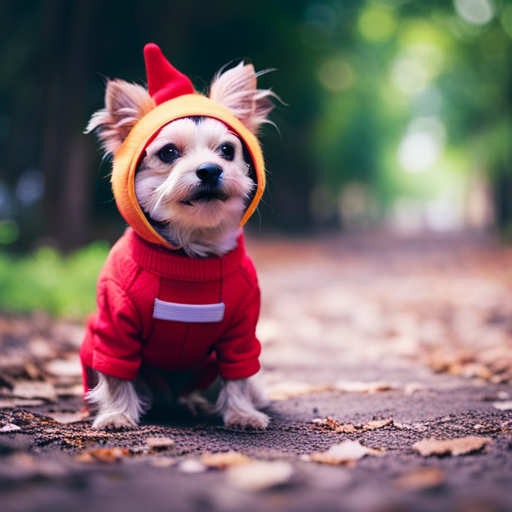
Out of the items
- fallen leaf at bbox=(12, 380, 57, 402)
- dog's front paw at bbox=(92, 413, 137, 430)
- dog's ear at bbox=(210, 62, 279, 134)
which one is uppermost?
dog's ear at bbox=(210, 62, 279, 134)

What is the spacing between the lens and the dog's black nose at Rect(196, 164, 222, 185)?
2561 millimetres

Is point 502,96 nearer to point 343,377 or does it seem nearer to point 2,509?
point 343,377

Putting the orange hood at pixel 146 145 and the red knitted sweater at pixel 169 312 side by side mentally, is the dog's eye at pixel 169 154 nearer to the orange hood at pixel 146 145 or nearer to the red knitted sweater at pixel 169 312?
the orange hood at pixel 146 145

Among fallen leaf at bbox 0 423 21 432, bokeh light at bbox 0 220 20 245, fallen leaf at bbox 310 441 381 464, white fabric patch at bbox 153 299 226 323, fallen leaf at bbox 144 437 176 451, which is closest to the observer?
fallen leaf at bbox 310 441 381 464

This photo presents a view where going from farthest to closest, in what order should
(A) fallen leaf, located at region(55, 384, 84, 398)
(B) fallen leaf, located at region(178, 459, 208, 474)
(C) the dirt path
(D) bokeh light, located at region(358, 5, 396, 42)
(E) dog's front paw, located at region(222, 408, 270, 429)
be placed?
1. (D) bokeh light, located at region(358, 5, 396, 42)
2. (A) fallen leaf, located at region(55, 384, 84, 398)
3. (E) dog's front paw, located at region(222, 408, 270, 429)
4. (B) fallen leaf, located at region(178, 459, 208, 474)
5. (C) the dirt path

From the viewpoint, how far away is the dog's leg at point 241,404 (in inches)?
108

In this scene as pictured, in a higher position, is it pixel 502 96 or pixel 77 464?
pixel 502 96

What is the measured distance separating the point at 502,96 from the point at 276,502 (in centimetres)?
1793

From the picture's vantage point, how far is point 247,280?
2.84 meters

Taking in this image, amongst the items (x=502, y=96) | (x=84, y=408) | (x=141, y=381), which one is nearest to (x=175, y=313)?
(x=141, y=381)

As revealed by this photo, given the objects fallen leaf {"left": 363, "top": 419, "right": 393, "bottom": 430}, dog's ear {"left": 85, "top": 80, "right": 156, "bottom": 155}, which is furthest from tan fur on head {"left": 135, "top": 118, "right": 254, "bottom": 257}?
fallen leaf {"left": 363, "top": 419, "right": 393, "bottom": 430}

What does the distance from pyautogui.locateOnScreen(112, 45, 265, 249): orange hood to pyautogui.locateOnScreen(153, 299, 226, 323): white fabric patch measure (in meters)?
0.30

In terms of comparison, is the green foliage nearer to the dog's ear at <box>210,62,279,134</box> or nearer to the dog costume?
the dog costume

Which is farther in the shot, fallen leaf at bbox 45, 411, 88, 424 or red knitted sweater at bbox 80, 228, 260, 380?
fallen leaf at bbox 45, 411, 88, 424
